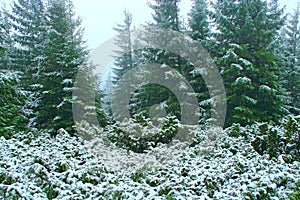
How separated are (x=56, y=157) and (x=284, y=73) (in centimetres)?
1388

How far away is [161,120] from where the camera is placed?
9227 millimetres

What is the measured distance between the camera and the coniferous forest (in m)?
4.11

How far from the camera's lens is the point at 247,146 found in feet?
21.9

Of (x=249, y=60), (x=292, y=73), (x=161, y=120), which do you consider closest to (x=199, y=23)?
(x=249, y=60)

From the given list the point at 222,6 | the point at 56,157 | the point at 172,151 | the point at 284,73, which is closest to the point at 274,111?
the point at 284,73

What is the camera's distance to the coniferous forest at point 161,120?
13.5 feet

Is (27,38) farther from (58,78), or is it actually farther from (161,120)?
(161,120)

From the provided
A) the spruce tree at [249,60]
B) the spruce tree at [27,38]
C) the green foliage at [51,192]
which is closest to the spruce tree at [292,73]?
the spruce tree at [249,60]

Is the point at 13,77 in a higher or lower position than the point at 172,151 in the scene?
higher

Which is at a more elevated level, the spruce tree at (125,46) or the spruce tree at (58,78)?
the spruce tree at (125,46)

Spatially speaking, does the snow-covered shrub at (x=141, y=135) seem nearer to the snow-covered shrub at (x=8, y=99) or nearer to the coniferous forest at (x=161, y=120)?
the coniferous forest at (x=161, y=120)

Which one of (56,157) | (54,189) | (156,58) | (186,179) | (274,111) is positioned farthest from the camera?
(156,58)

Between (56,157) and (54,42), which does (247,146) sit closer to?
(56,157)

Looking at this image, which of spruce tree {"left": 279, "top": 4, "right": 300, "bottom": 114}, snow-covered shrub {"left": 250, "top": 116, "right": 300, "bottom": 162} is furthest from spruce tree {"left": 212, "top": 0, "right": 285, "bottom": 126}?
snow-covered shrub {"left": 250, "top": 116, "right": 300, "bottom": 162}
